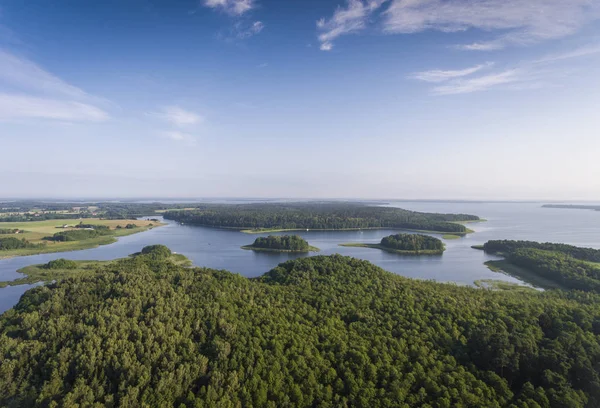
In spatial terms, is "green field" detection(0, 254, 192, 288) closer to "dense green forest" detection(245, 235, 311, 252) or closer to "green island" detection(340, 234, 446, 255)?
"dense green forest" detection(245, 235, 311, 252)

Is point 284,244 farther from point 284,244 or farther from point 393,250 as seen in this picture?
point 393,250

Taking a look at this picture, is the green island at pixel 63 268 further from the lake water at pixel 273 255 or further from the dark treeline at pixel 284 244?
the dark treeline at pixel 284 244

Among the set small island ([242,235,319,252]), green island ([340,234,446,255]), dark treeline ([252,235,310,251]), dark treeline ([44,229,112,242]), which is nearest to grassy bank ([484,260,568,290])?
green island ([340,234,446,255])

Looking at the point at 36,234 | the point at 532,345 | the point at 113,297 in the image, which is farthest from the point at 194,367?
the point at 36,234

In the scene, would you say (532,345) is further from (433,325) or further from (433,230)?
(433,230)

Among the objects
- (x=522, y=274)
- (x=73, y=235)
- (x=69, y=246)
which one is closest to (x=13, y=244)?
(x=69, y=246)

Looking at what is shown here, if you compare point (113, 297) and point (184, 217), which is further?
point (184, 217)
